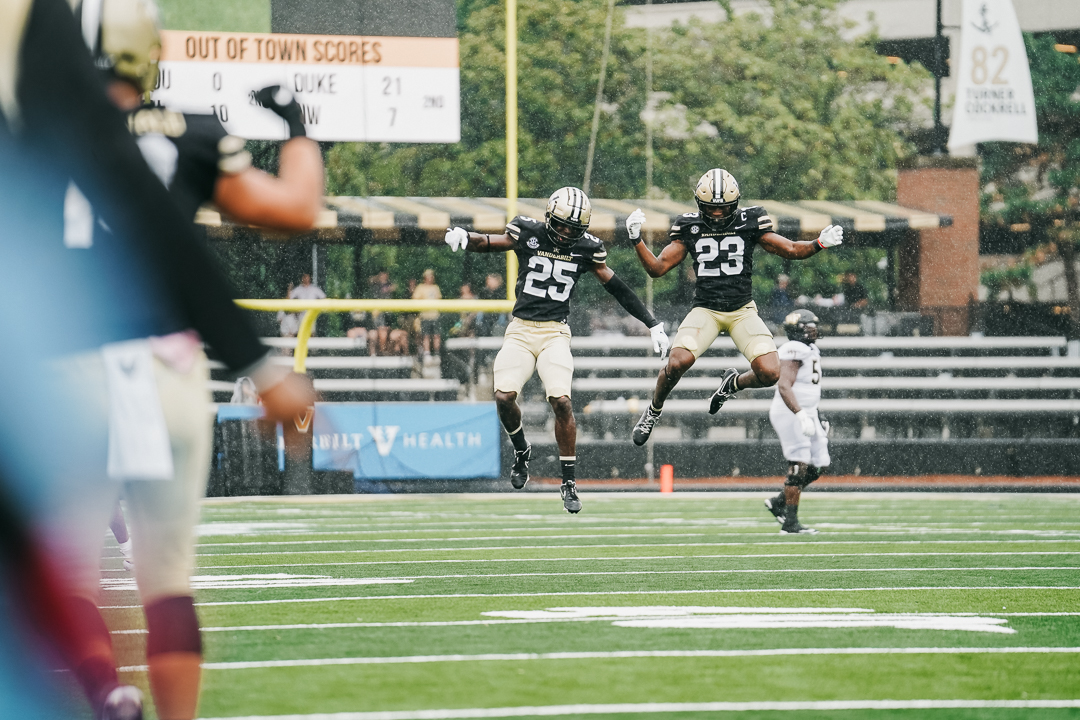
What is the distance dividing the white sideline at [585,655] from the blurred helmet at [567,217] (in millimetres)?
5056

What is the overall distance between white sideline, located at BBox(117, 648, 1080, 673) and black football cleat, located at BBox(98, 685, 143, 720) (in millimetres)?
1501

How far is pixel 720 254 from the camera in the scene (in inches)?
400

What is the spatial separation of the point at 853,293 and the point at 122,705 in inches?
755

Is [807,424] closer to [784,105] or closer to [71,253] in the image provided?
[71,253]

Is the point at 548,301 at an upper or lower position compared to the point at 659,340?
upper

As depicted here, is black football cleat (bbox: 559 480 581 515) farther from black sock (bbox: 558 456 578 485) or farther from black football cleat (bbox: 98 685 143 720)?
black football cleat (bbox: 98 685 143 720)

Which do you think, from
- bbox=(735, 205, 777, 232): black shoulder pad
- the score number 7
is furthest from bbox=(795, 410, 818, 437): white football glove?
the score number 7

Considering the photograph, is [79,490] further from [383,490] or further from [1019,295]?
[1019,295]

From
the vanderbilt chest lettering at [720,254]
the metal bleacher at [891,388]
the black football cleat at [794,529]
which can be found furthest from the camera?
the metal bleacher at [891,388]

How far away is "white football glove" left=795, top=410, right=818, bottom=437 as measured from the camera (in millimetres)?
10664

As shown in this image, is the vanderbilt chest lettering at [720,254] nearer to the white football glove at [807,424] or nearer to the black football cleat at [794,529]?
the white football glove at [807,424]

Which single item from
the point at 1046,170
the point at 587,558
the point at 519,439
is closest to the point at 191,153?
the point at 587,558

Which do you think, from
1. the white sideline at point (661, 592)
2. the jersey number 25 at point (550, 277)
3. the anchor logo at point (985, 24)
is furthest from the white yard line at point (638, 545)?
the anchor logo at point (985, 24)

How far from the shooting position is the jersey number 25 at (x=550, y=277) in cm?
982
